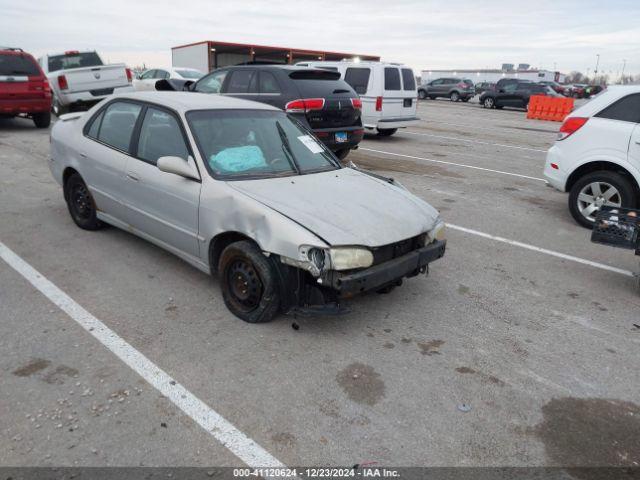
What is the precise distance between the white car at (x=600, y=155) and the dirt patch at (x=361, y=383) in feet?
13.7

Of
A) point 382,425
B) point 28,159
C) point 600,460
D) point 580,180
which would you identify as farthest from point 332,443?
point 28,159

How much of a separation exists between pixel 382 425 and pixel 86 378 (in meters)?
1.77

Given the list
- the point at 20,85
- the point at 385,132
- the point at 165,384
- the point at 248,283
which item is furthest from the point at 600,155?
the point at 20,85

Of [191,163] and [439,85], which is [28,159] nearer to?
[191,163]

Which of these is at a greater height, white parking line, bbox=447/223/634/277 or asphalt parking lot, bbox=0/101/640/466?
white parking line, bbox=447/223/634/277

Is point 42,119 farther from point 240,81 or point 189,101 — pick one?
point 189,101

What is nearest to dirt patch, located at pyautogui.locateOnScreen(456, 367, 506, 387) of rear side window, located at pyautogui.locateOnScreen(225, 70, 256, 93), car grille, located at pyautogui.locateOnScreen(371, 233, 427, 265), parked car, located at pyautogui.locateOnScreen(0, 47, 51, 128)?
car grille, located at pyautogui.locateOnScreen(371, 233, 427, 265)

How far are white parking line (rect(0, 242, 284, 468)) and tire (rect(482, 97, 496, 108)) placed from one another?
2961 centimetres

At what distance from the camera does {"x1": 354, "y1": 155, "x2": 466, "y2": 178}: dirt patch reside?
953 centimetres

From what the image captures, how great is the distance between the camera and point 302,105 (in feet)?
27.0

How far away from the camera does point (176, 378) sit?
3.00 meters

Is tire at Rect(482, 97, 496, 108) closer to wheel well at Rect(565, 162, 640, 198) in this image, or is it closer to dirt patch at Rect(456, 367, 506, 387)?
wheel well at Rect(565, 162, 640, 198)

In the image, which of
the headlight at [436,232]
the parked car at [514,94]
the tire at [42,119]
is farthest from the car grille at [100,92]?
Result: the parked car at [514,94]

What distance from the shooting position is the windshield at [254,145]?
3973mm
